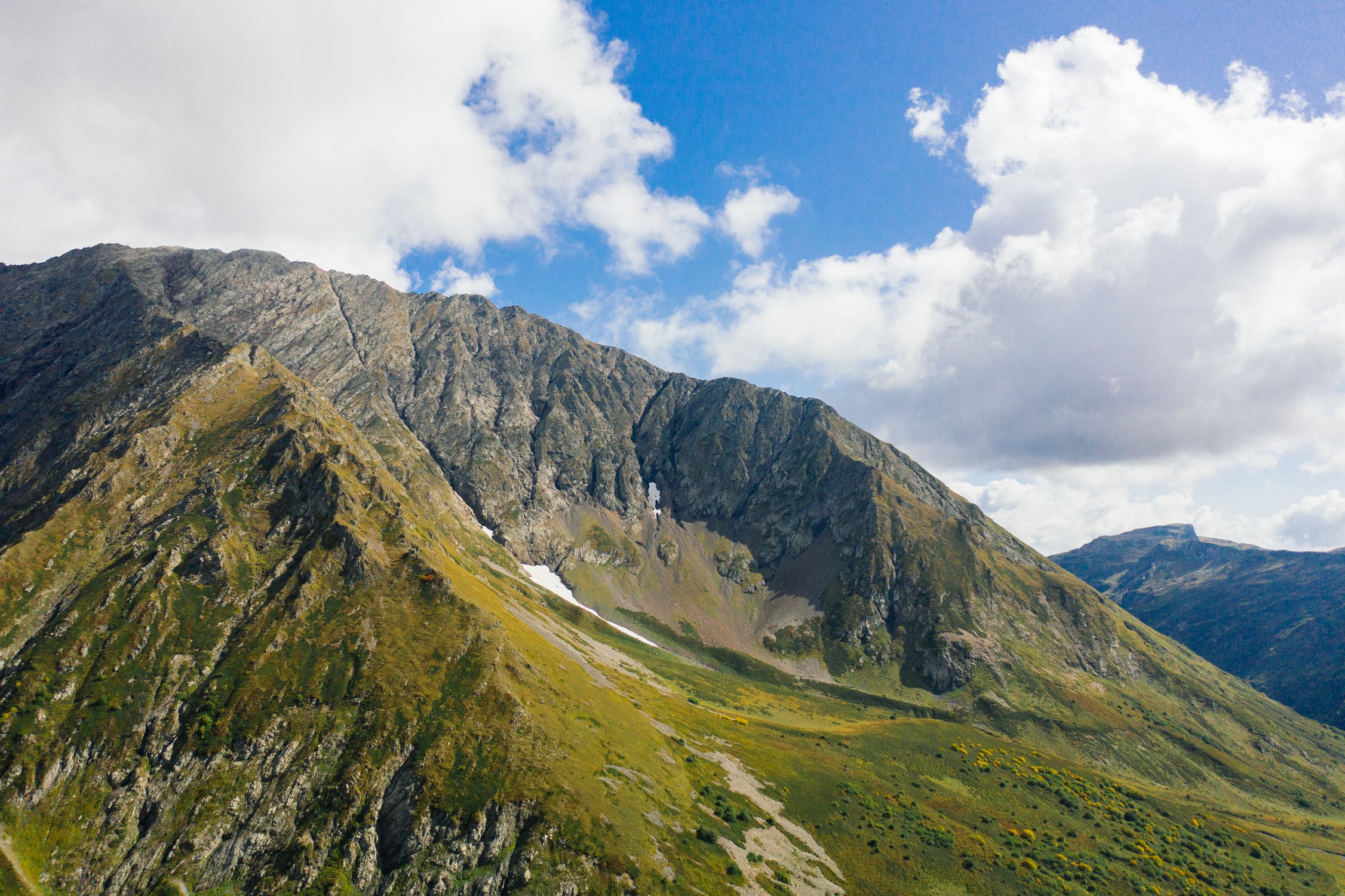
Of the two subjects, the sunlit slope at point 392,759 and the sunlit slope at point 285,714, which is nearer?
the sunlit slope at point 285,714

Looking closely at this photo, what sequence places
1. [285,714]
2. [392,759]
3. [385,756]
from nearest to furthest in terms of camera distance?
1. [392,759]
2. [385,756]
3. [285,714]

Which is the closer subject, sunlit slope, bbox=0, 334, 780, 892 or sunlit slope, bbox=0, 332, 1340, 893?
sunlit slope, bbox=0, 334, 780, 892

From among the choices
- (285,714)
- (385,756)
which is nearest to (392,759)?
(385,756)

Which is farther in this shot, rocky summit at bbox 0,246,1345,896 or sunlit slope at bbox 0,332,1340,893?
sunlit slope at bbox 0,332,1340,893

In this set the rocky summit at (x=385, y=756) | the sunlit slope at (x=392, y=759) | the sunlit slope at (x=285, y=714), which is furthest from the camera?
the sunlit slope at (x=392, y=759)

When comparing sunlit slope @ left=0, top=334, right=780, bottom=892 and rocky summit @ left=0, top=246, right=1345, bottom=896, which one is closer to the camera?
sunlit slope @ left=0, top=334, right=780, bottom=892

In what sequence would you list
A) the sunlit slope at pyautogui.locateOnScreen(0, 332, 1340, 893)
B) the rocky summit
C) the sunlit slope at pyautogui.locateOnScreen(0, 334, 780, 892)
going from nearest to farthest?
1. the sunlit slope at pyautogui.locateOnScreen(0, 334, 780, 892)
2. the rocky summit
3. the sunlit slope at pyautogui.locateOnScreen(0, 332, 1340, 893)

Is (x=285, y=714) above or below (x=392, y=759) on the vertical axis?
below

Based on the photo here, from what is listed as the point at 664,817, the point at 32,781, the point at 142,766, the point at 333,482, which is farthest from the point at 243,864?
the point at 333,482

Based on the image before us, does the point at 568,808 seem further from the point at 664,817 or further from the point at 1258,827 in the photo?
the point at 1258,827

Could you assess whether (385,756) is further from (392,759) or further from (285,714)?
(285,714)

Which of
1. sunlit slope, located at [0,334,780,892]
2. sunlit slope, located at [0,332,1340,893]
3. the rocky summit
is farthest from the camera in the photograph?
sunlit slope, located at [0,332,1340,893]

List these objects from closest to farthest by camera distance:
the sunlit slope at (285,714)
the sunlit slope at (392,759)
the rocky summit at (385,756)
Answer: the sunlit slope at (285,714), the rocky summit at (385,756), the sunlit slope at (392,759)

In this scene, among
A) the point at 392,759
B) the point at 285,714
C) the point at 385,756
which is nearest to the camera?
the point at 392,759
